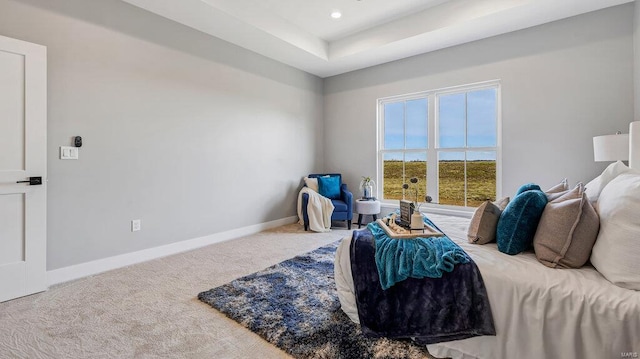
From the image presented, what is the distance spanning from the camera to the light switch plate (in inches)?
104

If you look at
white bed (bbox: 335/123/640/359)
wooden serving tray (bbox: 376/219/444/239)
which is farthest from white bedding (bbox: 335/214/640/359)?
wooden serving tray (bbox: 376/219/444/239)

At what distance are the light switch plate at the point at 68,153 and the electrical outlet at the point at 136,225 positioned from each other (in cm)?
84

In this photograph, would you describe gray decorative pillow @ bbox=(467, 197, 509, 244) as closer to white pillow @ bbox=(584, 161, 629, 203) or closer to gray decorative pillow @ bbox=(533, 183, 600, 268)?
gray decorative pillow @ bbox=(533, 183, 600, 268)

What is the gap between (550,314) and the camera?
1271 mm

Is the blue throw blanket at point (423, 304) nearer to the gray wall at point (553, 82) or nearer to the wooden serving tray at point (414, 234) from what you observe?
the wooden serving tray at point (414, 234)

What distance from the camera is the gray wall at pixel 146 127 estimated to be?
2.63 metres

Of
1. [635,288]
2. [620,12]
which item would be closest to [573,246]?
[635,288]

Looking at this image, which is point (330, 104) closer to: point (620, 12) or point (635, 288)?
point (620, 12)

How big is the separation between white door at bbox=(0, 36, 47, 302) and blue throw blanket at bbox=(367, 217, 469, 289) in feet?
9.40

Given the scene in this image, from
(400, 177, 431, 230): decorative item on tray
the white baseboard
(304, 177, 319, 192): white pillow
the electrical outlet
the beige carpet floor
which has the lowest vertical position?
the beige carpet floor

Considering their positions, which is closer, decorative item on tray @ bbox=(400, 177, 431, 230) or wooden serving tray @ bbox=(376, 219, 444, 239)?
wooden serving tray @ bbox=(376, 219, 444, 239)

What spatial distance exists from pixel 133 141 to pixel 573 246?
381 centimetres

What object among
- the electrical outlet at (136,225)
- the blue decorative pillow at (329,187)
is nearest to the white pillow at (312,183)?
the blue decorative pillow at (329,187)

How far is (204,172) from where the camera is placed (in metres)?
3.80
